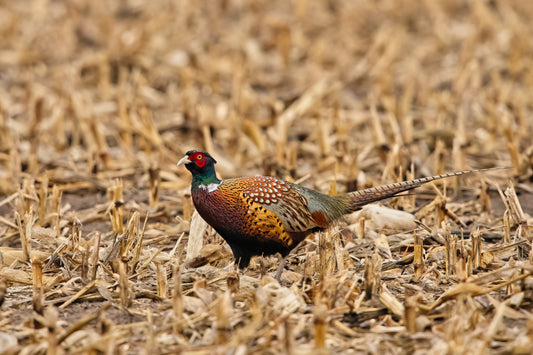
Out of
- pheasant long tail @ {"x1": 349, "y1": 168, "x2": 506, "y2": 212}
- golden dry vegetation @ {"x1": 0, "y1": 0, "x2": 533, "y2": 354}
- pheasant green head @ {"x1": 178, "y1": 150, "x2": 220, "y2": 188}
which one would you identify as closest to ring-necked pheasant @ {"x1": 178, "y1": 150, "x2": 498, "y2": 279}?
pheasant green head @ {"x1": 178, "y1": 150, "x2": 220, "y2": 188}

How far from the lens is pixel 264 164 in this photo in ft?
22.5

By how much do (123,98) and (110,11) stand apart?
12.3ft

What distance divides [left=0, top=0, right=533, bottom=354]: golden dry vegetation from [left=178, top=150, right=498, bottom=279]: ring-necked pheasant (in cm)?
20

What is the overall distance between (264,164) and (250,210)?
225 cm

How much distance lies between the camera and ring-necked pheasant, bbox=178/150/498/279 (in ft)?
15.1

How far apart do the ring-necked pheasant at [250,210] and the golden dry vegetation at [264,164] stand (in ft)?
0.65

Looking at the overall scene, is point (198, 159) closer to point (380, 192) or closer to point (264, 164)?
point (380, 192)

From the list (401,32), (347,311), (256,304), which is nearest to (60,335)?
(256,304)

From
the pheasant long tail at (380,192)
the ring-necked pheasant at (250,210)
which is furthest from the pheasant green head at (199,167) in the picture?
the pheasant long tail at (380,192)

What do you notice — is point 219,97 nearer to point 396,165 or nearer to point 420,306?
point 396,165

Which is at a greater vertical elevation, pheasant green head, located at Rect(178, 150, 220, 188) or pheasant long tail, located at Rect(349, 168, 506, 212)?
pheasant green head, located at Rect(178, 150, 220, 188)

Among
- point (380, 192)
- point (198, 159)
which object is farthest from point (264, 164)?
point (198, 159)

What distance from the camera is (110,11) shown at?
11891 mm

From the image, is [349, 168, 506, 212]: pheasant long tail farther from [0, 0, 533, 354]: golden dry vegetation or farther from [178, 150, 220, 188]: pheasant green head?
[178, 150, 220, 188]: pheasant green head
